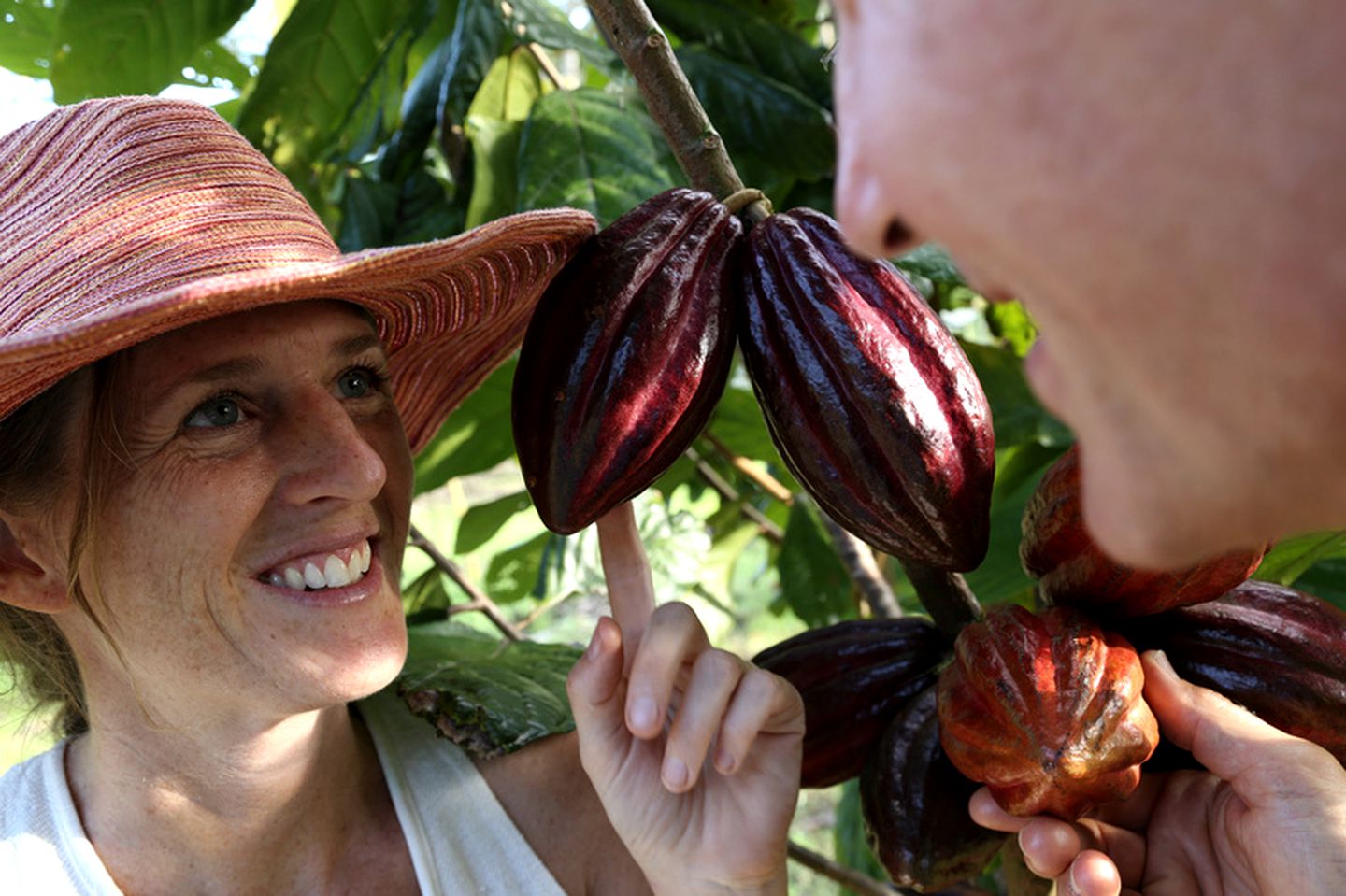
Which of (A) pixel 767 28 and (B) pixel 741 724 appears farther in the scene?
(A) pixel 767 28

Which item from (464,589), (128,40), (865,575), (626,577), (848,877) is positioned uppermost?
(128,40)

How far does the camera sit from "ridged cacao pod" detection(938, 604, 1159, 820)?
0.80 m

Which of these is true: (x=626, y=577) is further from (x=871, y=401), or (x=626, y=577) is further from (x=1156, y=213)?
(x=1156, y=213)

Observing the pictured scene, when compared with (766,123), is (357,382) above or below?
below

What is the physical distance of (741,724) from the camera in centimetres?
101

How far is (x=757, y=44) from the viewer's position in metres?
1.56

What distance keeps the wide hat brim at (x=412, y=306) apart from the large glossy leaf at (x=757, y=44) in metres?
0.54

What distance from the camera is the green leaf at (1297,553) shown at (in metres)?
1.06

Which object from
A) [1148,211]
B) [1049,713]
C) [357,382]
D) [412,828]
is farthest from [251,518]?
[1148,211]

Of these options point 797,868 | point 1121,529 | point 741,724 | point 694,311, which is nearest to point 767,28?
point 694,311

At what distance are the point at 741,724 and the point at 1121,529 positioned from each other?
682 mm

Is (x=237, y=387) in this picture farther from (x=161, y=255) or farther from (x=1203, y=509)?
(x=1203, y=509)

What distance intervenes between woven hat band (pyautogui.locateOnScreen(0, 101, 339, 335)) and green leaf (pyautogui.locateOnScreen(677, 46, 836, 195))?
56 centimetres

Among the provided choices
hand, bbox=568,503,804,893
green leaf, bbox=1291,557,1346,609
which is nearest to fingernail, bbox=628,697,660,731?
hand, bbox=568,503,804,893
